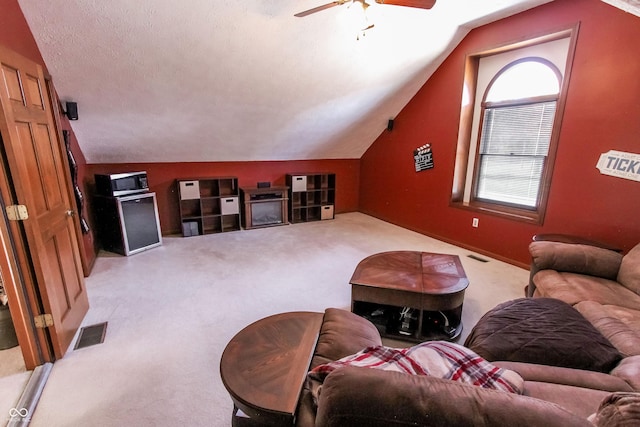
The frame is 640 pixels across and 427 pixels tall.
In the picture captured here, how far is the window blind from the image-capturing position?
329 centimetres

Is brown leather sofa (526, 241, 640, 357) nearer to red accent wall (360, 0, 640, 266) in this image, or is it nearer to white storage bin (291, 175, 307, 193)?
red accent wall (360, 0, 640, 266)

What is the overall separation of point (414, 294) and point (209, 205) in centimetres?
375

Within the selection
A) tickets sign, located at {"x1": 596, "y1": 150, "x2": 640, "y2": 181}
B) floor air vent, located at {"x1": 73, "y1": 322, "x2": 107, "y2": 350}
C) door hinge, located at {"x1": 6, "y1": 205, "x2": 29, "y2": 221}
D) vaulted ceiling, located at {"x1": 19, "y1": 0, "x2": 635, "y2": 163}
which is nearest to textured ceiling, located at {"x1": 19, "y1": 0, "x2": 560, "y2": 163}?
vaulted ceiling, located at {"x1": 19, "y1": 0, "x2": 635, "y2": 163}

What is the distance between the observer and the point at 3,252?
1.72 metres

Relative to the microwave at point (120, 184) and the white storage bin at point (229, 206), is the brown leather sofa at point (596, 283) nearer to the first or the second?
the white storage bin at point (229, 206)

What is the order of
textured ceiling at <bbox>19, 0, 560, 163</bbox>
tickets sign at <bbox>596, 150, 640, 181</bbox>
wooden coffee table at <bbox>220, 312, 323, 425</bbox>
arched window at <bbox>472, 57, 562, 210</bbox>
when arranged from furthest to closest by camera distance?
1. arched window at <bbox>472, 57, 562, 210</bbox>
2. tickets sign at <bbox>596, 150, 640, 181</bbox>
3. textured ceiling at <bbox>19, 0, 560, 163</bbox>
4. wooden coffee table at <bbox>220, 312, 323, 425</bbox>

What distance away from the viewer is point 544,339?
1.49m

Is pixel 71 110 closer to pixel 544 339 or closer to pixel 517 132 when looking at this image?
pixel 544 339

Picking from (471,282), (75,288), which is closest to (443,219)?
(471,282)

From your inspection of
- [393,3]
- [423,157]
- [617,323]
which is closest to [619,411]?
[617,323]

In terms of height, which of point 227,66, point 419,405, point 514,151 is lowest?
point 419,405

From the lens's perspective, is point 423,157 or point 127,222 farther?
point 423,157

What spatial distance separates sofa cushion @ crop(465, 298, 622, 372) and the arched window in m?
2.17

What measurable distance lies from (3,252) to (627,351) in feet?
11.0
